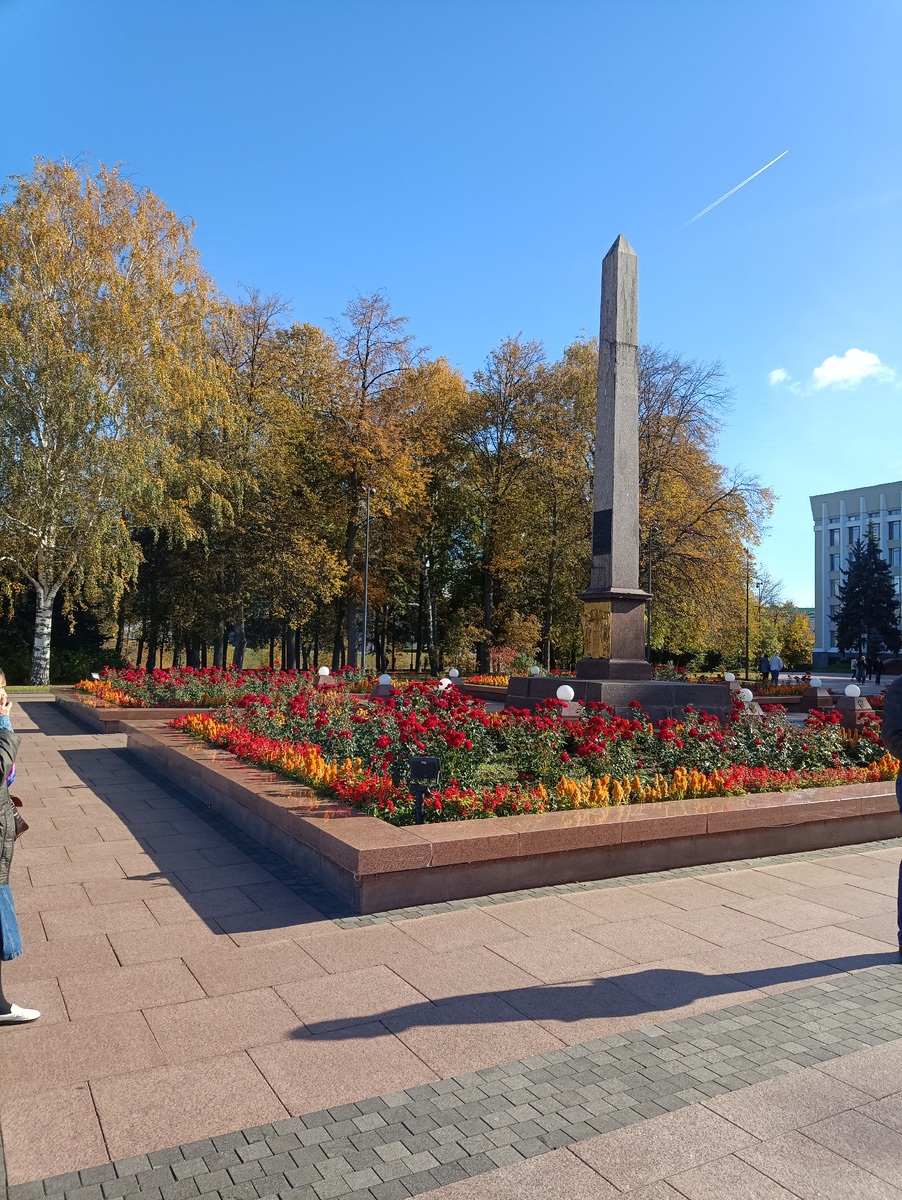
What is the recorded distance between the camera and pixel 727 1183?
9.12 ft

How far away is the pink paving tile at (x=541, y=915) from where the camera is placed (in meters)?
5.29

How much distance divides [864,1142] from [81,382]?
24002 millimetres

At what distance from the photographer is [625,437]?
12789mm

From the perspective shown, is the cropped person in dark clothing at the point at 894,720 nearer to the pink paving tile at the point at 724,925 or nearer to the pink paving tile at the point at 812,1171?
the pink paving tile at the point at 724,925

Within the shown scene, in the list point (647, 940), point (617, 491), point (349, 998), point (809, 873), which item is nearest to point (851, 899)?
point (809, 873)

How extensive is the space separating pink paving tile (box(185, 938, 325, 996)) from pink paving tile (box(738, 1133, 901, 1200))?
90.9 inches

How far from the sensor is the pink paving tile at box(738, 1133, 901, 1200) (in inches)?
108

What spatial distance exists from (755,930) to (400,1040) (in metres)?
2.62

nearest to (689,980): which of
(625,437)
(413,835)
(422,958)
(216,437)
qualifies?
(422,958)

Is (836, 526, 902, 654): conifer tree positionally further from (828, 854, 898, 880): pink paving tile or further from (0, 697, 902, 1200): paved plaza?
(0, 697, 902, 1200): paved plaza

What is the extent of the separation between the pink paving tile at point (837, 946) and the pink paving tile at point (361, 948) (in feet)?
7.21

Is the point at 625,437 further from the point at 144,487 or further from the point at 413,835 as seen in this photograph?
the point at 144,487

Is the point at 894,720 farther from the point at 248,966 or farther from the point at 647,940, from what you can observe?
the point at 248,966

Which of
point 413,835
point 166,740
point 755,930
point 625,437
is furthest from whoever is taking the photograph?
point 625,437
